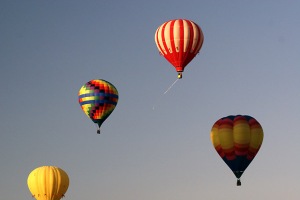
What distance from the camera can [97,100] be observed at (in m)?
86.9

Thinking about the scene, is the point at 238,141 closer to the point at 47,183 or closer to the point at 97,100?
the point at 97,100

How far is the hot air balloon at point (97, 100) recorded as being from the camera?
3420 inches

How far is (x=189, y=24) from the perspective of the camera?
75.9 metres

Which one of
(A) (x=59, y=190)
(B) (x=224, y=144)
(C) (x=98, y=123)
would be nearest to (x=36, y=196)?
(A) (x=59, y=190)

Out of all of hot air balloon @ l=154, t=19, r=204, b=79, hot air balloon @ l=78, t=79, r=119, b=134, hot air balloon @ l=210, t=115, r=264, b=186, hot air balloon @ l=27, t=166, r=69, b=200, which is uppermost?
hot air balloon @ l=154, t=19, r=204, b=79

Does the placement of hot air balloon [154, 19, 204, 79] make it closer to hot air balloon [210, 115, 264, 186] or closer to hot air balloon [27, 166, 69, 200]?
hot air balloon [210, 115, 264, 186]

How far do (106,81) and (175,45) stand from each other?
1671cm

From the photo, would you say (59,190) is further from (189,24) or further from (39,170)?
(189,24)

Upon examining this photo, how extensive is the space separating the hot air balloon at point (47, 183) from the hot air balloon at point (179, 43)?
1881cm

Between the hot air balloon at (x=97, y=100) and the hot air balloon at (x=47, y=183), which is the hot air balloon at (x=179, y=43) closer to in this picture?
the hot air balloon at (x=97, y=100)

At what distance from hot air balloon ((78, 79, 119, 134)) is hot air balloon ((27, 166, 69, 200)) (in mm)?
5950

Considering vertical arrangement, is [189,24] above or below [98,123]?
above

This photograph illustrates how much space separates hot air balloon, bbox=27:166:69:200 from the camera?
3383 inches

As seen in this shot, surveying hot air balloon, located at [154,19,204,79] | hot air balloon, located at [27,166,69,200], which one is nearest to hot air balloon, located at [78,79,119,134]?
hot air balloon, located at [27,166,69,200]
